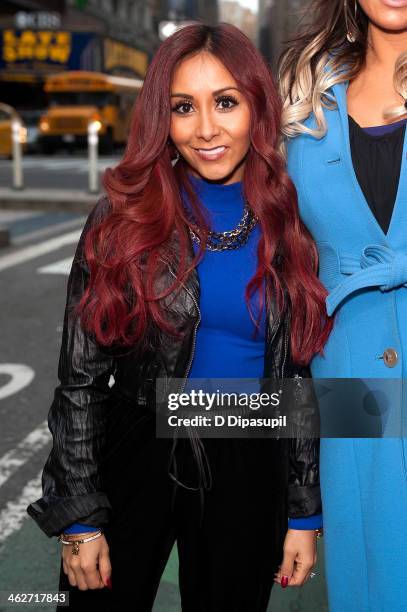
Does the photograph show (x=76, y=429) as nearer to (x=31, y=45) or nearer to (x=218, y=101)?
(x=218, y=101)

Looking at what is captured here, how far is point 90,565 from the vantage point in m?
1.90

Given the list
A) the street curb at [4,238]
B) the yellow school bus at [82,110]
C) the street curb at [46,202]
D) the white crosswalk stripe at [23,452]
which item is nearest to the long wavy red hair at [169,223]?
the white crosswalk stripe at [23,452]

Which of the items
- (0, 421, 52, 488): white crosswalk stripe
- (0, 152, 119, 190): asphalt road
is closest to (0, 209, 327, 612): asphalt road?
(0, 421, 52, 488): white crosswalk stripe

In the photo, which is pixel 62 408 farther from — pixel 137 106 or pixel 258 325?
pixel 137 106

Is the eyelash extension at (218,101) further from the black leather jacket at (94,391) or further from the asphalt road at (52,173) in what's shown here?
the asphalt road at (52,173)

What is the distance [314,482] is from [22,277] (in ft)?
22.7

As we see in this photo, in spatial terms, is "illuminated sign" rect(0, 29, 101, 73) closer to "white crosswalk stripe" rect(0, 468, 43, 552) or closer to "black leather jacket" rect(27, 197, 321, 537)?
"white crosswalk stripe" rect(0, 468, 43, 552)

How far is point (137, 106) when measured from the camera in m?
2.02

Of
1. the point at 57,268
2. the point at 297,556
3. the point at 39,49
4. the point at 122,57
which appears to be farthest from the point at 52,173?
the point at 122,57

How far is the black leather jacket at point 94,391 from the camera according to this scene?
6.24 feet

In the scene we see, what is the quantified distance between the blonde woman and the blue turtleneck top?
15 centimetres

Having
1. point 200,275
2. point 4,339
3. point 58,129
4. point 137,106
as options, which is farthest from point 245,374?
point 58,129

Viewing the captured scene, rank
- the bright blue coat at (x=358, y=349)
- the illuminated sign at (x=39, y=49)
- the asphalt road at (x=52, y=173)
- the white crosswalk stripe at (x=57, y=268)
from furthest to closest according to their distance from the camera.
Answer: the illuminated sign at (x=39, y=49), the asphalt road at (x=52, y=173), the white crosswalk stripe at (x=57, y=268), the bright blue coat at (x=358, y=349)

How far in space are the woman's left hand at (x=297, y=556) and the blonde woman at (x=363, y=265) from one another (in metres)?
0.08
